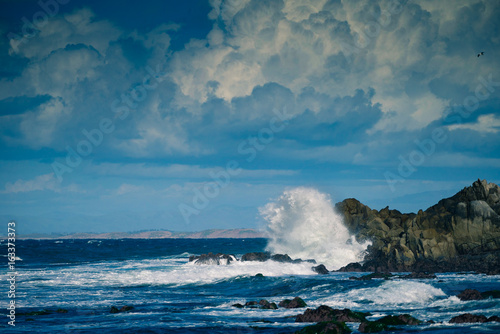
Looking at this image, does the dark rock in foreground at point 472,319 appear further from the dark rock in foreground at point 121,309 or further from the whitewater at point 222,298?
the dark rock in foreground at point 121,309

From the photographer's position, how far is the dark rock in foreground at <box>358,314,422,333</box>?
68.8ft

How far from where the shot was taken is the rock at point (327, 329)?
66.8 feet

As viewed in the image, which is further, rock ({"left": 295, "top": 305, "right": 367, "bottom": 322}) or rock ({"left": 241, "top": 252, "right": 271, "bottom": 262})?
rock ({"left": 241, "top": 252, "right": 271, "bottom": 262})

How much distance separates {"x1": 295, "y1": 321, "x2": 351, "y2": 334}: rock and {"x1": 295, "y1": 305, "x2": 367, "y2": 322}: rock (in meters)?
2.26

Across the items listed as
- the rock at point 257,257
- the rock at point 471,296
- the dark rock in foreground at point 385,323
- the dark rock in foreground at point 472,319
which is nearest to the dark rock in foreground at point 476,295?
the rock at point 471,296

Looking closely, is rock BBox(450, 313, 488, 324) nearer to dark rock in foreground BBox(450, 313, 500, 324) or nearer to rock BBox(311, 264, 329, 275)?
dark rock in foreground BBox(450, 313, 500, 324)

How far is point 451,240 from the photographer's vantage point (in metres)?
47.7

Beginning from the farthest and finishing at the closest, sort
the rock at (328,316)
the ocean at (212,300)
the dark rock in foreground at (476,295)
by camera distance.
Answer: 1. the dark rock in foreground at (476,295)
2. the ocean at (212,300)
3. the rock at (328,316)

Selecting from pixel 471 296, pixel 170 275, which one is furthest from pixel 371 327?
pixel 170 275

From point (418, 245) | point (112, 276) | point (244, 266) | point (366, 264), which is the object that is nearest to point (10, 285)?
point (112, 276)

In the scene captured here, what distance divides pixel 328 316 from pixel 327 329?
304 cm

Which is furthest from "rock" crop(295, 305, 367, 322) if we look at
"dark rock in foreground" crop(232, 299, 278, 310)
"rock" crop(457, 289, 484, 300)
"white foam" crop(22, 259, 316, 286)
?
"white foam" crop(22, 259, 316, 286)

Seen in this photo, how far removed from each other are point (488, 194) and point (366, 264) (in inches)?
628

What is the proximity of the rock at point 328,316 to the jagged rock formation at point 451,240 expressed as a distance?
23.8 m
